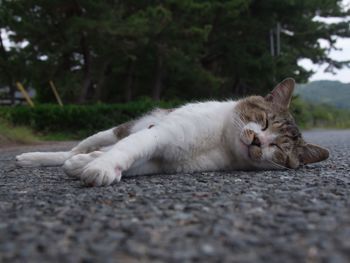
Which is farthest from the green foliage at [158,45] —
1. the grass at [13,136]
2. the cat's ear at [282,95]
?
the cat's ear at [282,95]

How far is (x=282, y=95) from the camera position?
3486 millimetres

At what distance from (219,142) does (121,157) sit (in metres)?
0.99

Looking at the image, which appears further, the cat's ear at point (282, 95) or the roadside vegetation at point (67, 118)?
the roadside vegetation at point (67, 118)

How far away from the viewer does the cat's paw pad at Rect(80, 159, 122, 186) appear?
2.13m

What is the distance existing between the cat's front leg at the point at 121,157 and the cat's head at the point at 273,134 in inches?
26.8

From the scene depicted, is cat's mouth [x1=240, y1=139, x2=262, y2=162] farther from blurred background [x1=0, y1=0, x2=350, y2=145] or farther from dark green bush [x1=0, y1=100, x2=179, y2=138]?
dark green bush [x1=0, y1=100, x2=179, y2=138]

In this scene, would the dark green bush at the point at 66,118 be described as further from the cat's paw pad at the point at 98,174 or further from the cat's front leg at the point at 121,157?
the cat's paw pad at the point at 98,174

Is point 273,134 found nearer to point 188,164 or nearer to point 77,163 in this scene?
point 188,164

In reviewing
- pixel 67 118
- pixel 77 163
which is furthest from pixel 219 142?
pixel 67 118

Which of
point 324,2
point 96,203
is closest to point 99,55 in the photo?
point 324,2

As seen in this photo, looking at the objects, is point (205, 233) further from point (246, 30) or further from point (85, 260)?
point (246, 30)

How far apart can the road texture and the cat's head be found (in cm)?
62

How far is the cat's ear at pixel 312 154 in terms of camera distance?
3295mm

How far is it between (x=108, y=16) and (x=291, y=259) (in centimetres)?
1113
